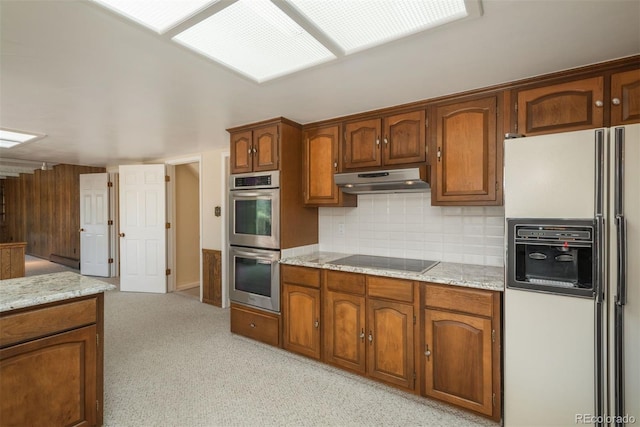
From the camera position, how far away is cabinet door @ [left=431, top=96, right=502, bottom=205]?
7.36 feet

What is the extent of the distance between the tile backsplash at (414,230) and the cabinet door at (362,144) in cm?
44

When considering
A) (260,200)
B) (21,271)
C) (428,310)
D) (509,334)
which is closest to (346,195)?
(260,200)

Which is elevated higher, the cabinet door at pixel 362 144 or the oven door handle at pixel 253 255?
the cabinet door at pixel 362 144

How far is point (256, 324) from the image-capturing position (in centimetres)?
312

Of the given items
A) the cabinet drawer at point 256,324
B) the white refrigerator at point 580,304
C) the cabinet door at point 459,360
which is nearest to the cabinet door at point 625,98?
the white refrigerator at point 580,304

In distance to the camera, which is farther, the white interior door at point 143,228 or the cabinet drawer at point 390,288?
the white interior door at point 143,228

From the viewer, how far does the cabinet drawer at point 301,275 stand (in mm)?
2732

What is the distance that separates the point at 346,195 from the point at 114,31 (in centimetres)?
212

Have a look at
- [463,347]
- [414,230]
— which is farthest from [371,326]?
[414,230]

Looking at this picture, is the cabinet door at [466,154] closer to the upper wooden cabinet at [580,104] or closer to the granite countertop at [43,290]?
the upper wooden cabinet at [580,104]

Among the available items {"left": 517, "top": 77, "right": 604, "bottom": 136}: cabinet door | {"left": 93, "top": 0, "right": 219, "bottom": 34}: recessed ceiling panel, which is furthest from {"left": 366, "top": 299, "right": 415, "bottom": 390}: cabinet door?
{"left": 93, "top": 0, "right": 219, "bottom": 34}: recessed ceiling panel

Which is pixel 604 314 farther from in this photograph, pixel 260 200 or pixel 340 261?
pixel 260 200

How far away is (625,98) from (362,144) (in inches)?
69.1

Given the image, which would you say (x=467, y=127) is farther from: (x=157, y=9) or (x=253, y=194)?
(x=157, y=9)
